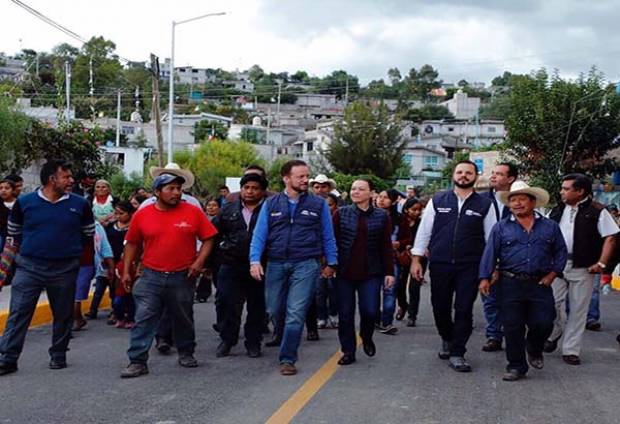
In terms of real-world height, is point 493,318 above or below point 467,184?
below

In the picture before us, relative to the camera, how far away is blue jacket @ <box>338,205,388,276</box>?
845cm

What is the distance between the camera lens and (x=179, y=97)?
133 m

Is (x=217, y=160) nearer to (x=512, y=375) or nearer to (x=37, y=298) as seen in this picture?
(x=37, y=298)

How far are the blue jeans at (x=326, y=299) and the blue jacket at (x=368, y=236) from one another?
2.22m

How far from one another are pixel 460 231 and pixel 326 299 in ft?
10.5

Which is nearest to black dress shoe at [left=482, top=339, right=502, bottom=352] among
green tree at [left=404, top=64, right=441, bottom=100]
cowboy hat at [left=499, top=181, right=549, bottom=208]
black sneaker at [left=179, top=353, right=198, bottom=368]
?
cowboy hat at [left=499, top=181, right=549, bottom=208]

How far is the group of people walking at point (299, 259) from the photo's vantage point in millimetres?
7871

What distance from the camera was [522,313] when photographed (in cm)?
784

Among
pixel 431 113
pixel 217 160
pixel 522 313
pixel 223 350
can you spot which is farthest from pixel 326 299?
pixel 431 113

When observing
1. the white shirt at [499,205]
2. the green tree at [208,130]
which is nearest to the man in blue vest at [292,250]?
the white shirt at [499,205]

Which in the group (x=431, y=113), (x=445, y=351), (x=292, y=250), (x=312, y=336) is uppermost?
(x=431, y=113)

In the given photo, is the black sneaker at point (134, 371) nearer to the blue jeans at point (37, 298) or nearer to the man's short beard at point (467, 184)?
the blue jeans at point (37, 298)

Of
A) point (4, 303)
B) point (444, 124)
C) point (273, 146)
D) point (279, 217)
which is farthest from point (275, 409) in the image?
point (444, 124)

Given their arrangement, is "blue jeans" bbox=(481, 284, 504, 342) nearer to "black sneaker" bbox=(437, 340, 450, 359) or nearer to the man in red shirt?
"black sneaker" bbox=(437, 340, 450, 359)
